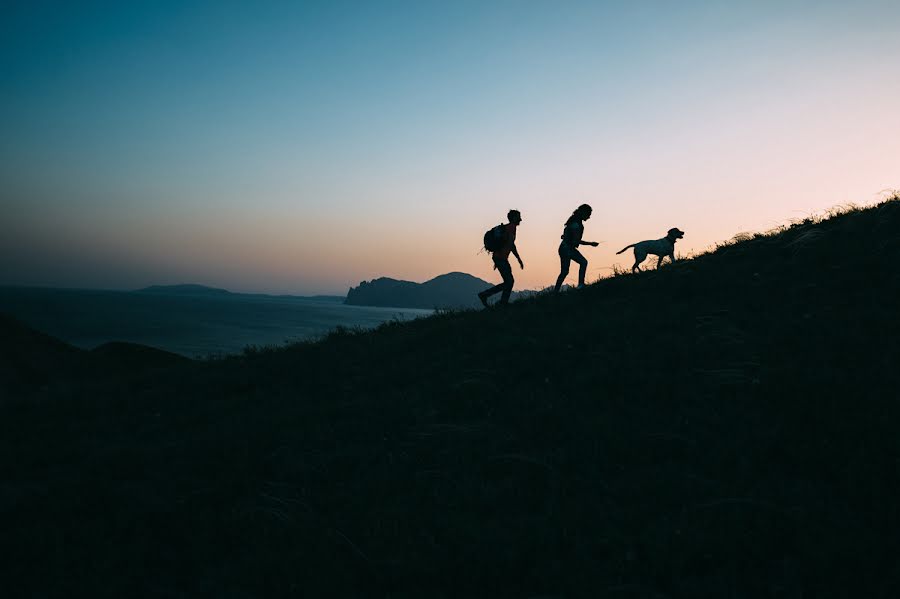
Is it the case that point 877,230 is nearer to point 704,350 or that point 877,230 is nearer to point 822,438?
point 704,350

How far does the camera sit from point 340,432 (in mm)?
5953

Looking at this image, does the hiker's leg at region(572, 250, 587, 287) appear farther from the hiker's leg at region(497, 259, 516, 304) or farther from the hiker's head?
the hiker's leg at region(497, 259, 516, 304)

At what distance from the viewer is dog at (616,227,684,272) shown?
1504 centimetres

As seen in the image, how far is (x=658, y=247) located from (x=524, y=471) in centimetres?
1251

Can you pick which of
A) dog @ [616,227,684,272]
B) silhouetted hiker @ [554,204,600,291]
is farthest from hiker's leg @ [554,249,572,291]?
dog @ [616,227,684,272]

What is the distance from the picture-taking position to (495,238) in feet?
42.7

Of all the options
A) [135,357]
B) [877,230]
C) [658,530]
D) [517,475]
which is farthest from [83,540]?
[135,357]

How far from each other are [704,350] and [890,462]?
3.01m

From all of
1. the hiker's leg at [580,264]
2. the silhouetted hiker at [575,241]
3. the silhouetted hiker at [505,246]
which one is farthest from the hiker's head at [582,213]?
the silhouetted hiker at [505,246]

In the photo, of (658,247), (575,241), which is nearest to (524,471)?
(575,241)

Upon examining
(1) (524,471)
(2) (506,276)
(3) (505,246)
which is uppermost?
(3) (505,246)

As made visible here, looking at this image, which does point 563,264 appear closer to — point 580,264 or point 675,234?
point 580,264

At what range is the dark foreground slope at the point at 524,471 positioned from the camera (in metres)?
3.35

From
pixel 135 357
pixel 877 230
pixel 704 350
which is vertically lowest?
pixel 135 357
